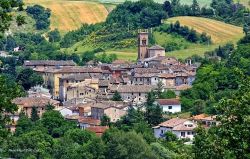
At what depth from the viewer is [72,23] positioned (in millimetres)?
114625

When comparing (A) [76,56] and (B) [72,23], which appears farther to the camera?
(B) [72,23]

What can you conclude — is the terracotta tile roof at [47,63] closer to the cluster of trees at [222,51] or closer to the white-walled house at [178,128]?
the cluster of trees at [222,51]

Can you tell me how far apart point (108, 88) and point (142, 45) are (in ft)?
61.3

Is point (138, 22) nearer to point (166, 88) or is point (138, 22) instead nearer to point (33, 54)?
point (33, 54)

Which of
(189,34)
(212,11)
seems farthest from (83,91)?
(212,11)

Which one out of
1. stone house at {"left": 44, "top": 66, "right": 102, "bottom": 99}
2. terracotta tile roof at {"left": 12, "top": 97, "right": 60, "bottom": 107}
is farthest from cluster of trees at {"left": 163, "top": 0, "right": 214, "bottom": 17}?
terracotta tile roof at {"left": 12, "top": 97, "right": 60, "bottom": 107}

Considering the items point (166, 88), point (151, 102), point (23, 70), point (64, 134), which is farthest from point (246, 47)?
point (64, 134)

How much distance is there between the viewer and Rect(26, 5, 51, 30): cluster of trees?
4355 inches

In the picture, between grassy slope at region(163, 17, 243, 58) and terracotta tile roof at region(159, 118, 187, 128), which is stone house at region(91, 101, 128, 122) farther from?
grassy slope at region(163, 17, 243, 58)

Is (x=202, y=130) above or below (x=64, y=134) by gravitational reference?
above

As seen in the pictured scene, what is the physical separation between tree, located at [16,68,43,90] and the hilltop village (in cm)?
67

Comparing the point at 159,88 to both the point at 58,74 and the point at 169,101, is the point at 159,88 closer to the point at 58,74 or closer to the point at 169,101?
the point at 169,101

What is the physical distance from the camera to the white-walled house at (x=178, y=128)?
53881 millimetres

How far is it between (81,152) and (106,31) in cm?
5407
